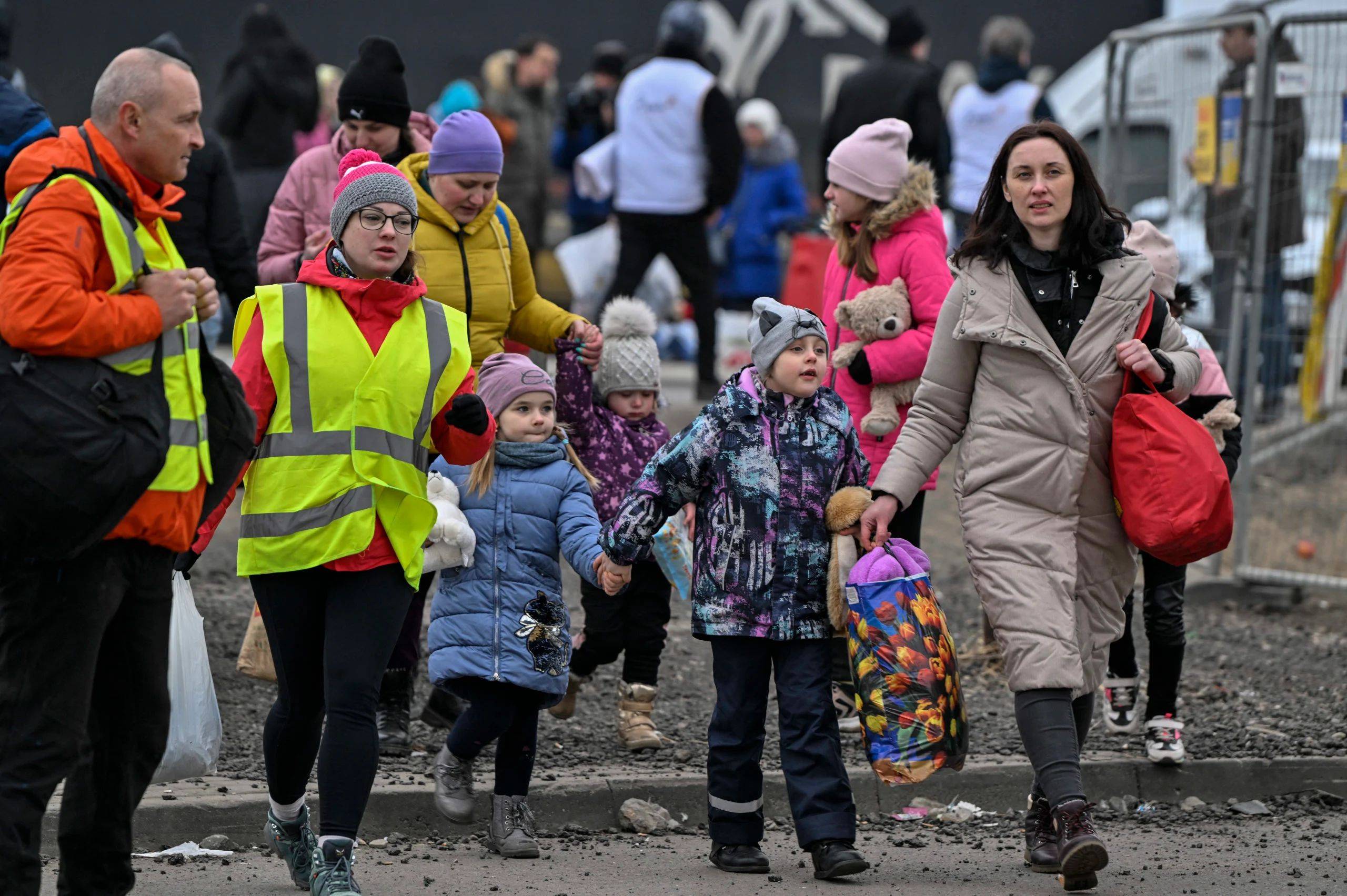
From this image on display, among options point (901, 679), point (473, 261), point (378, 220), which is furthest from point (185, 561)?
point (901, 679)

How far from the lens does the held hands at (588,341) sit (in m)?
6.41

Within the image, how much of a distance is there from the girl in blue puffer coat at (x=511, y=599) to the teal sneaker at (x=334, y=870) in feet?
2.68

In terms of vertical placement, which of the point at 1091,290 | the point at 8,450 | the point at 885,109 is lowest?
the point at 8,450

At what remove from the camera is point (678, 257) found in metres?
11.3

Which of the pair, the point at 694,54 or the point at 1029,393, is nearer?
the point at 1029,393

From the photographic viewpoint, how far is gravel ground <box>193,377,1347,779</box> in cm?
666

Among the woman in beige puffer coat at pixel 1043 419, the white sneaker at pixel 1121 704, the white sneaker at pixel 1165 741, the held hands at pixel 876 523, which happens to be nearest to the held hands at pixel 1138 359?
the woman in beige puffer coat at pixel 1043 419

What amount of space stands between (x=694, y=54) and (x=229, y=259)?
4.86m

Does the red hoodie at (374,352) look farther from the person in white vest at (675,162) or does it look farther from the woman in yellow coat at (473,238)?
the person in white vest at (675,162)

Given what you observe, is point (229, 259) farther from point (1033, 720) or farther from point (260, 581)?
point (1033, 720)

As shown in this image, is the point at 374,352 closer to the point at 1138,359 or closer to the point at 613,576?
the point at 613,576

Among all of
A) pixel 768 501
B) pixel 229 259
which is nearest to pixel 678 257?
pixel 229 259

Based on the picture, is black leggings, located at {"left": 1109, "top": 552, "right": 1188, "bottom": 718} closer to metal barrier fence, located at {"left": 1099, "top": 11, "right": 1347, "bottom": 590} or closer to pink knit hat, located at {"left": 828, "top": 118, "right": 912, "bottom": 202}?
pink knit hat, located at {"left": 828, "top": 118, "right": 912, "bottom": 202}

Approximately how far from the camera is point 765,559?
5406 mm
